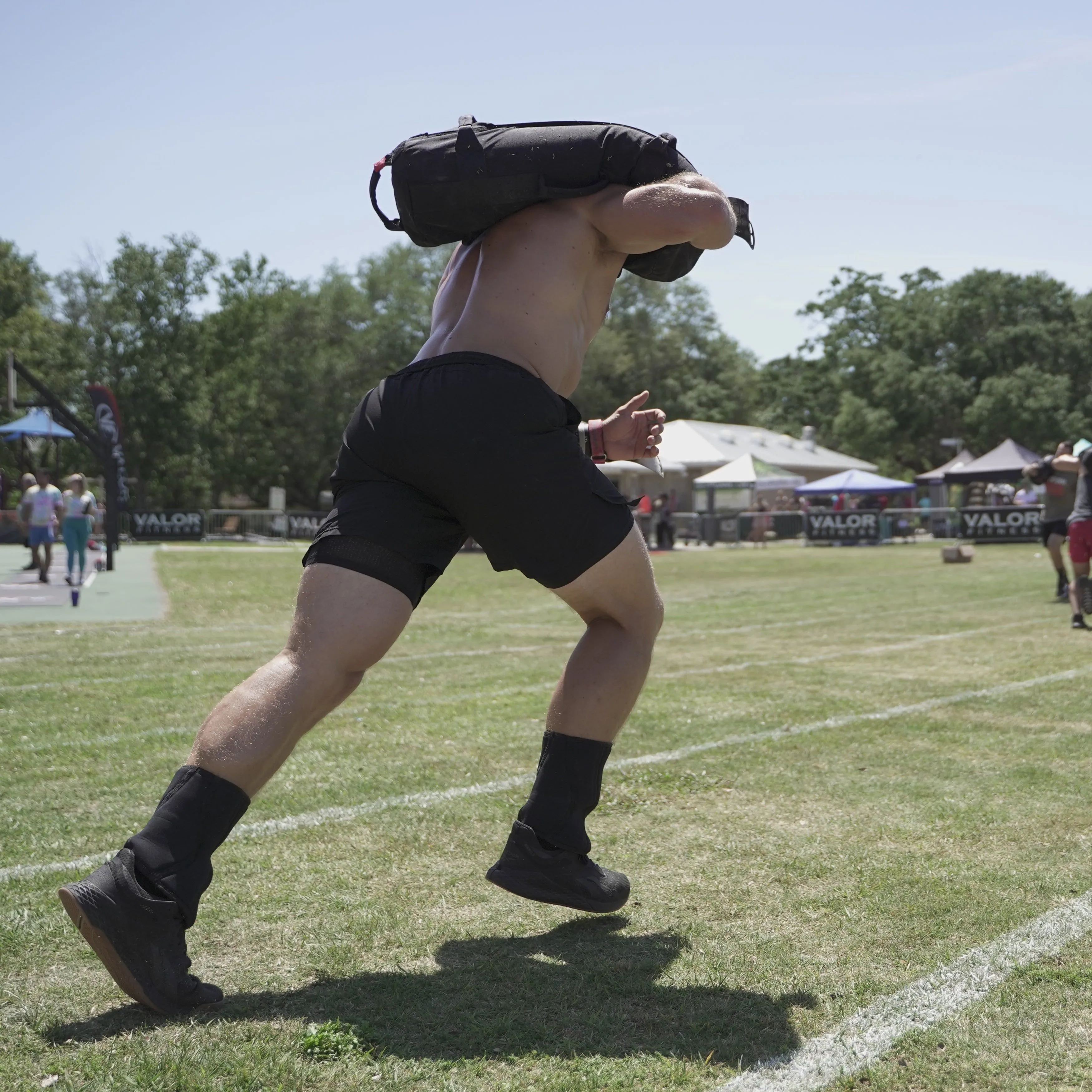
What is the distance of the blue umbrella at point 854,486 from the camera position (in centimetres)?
4362

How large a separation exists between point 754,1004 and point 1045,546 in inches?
462

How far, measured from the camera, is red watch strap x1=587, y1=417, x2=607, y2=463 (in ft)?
11.6

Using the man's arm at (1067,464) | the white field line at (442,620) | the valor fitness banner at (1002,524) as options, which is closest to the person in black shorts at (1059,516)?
the white field line at (442,620)

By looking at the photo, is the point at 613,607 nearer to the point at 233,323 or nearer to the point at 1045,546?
the point at 1045,546

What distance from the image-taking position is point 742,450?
5588 cm

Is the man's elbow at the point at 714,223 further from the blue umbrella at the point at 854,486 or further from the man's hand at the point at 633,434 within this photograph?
the blue umbrella at the point at 854,486

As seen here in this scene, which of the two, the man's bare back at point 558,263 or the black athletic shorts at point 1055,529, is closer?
the man's bare back at point 558,263

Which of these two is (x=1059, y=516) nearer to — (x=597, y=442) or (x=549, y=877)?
(x=597, y=442)

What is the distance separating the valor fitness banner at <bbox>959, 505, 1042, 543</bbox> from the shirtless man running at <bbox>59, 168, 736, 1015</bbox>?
30031 millimetres

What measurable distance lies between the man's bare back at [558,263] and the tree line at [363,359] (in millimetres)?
52778

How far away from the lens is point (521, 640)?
1042 centimetres

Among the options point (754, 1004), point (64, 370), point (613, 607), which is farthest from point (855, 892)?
point (64, 370)

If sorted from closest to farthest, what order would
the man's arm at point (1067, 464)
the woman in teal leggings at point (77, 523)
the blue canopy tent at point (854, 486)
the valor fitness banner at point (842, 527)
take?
the man's arm at point (1067, 464)
the woman in teal leggings at point (77, 523)
the valor fitness banner at point (842, 527)
the blue canopy tent at point (854, 486)

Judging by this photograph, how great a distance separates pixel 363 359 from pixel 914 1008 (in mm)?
64316
